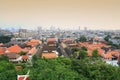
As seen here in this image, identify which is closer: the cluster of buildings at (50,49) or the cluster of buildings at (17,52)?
the cluster of buildings at (17,52)

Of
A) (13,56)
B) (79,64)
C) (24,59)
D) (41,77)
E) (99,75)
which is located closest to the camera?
(41,77)

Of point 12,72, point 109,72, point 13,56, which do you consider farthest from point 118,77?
point 13,56

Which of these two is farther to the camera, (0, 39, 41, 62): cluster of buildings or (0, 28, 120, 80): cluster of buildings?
(0, 28, 120, 80): cluster of buildings

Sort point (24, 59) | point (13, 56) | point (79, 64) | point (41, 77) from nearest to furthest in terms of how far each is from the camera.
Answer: point (41, 77) < point (79, 64) < point (24, 59) < point (13, 56)

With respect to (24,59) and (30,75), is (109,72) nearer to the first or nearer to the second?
(30,75)

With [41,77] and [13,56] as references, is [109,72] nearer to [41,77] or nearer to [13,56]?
[41,77]

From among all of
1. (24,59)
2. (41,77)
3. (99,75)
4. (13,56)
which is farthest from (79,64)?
(13,56)

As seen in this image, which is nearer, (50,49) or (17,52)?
(17,52)

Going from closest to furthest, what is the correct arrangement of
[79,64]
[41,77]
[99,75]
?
[41,77] < [99,75] < [79,64]

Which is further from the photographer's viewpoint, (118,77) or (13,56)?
(13,56)
